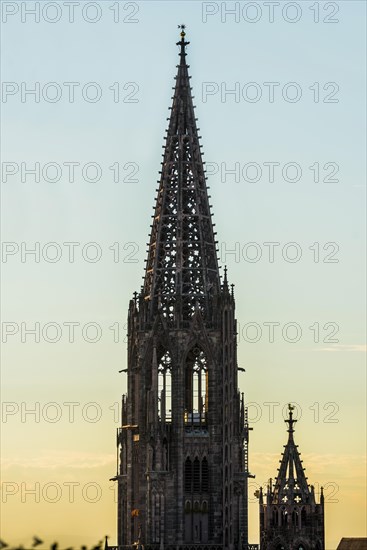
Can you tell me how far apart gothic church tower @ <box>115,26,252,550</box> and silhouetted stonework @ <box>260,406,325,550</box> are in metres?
2.66

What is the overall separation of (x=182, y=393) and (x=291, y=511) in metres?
11.5

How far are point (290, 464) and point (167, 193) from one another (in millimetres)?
22342

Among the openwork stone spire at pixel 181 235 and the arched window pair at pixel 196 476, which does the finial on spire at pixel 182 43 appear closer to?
the openwork stone spire at pixel 181 235

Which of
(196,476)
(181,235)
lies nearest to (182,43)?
(181,235)

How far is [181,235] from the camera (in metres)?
114

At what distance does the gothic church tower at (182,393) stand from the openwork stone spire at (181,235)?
76 millimetres

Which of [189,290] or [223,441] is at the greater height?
[189,290]

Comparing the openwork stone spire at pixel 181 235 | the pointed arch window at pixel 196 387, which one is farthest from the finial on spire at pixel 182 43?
the pointed arch window at pixel 196 387

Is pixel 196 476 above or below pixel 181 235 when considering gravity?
below

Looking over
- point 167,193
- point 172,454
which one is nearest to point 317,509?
point 172,454

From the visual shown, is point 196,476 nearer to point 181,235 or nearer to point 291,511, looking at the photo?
point 291,511

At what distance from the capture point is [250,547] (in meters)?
111

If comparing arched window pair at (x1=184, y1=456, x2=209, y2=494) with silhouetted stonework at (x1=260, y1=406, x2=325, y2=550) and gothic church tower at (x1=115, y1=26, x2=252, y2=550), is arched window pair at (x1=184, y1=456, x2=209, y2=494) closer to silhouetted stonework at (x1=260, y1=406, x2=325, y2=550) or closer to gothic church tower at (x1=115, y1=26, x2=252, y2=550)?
gothic church tower at (x1=115, y1=26, x2=252, y2=550)

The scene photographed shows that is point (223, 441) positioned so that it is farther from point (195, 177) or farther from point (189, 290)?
point (195, 177)
